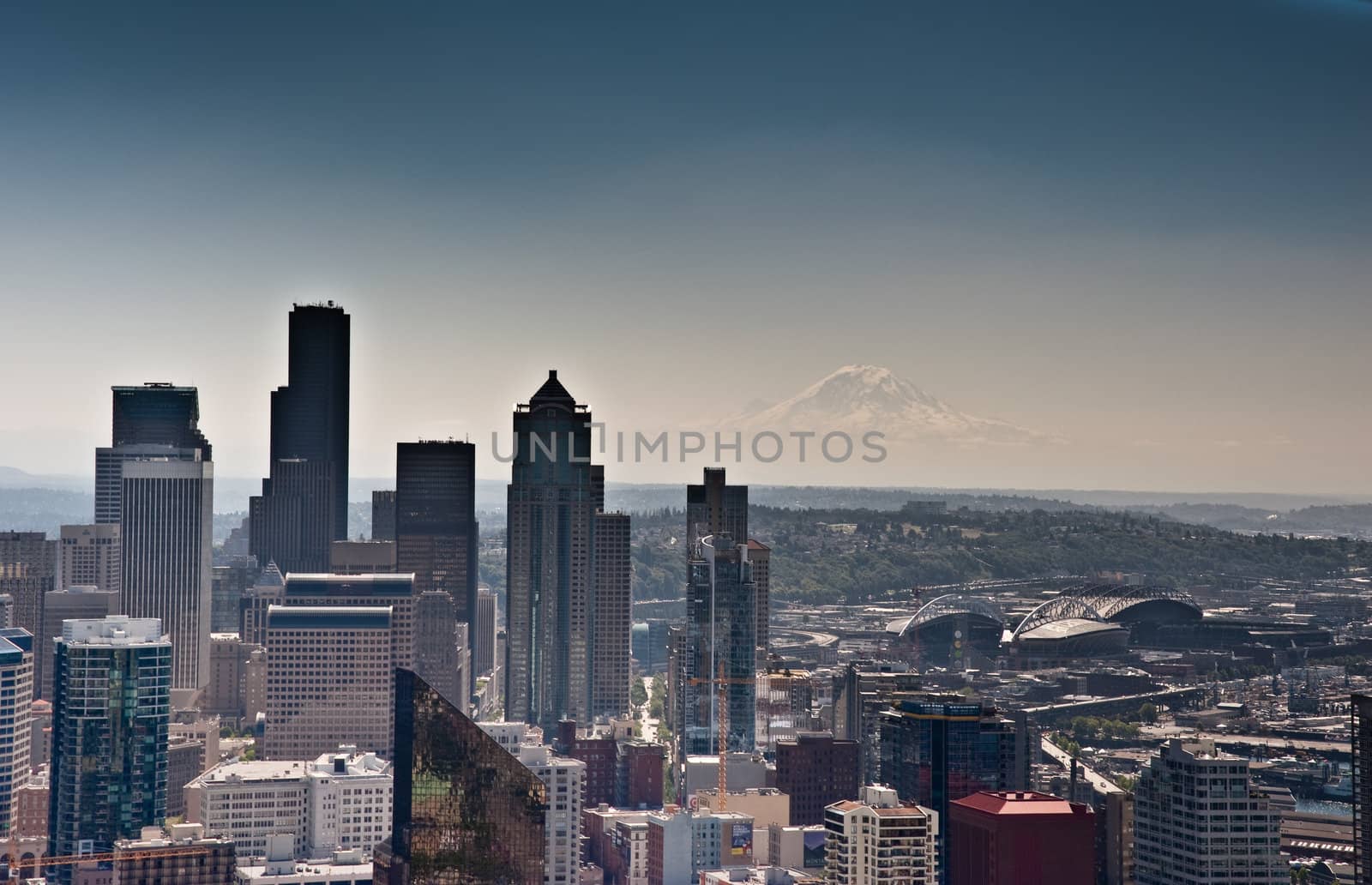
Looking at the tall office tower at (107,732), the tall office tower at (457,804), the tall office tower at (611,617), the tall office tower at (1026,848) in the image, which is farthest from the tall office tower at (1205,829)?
the tall office tower at (611,617)

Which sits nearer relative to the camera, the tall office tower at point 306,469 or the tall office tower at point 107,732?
the tall office tower at point 107,732

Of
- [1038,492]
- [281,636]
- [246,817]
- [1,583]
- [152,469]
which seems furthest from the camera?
[152,469]

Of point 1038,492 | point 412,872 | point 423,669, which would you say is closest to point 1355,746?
point 412,872

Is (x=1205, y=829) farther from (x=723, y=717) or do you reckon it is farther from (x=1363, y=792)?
(x=723, y=717)

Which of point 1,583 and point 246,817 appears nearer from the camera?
point 246,817

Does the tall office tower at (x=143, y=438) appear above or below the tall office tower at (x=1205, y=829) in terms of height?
above

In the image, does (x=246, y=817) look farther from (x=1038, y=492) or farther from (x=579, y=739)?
(x=1038, y=492)

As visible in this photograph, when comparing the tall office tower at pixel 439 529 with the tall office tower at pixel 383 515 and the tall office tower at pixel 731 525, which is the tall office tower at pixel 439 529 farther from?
the tall office tower at pixel 731 525

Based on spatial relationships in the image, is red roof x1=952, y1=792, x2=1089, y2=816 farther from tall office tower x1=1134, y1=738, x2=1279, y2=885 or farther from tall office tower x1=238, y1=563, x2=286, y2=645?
tall office tower x1=238, y1=563, x2=286, y2=645
